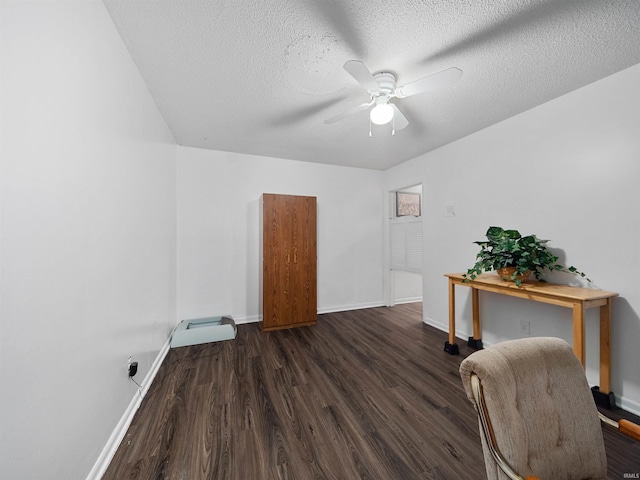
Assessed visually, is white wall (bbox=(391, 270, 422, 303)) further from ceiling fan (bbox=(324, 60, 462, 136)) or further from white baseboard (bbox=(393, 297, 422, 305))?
ceiling fan (bbox=(324, 60, 462, 136))

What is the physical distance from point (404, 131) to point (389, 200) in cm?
163

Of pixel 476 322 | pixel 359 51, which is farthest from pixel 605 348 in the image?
pixel 359 51

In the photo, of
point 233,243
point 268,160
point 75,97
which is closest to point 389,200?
point 268,160

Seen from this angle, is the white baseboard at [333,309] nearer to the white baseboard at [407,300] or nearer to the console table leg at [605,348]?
the white baseboard at [407,300]

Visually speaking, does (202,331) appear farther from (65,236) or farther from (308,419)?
(65,236)

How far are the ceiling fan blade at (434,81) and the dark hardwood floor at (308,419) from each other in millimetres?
2207

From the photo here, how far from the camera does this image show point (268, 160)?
147 inches

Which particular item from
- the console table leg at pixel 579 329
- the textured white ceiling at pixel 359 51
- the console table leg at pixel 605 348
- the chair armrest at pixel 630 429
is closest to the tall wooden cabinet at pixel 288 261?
the textured white ceiling at pixel 359 51

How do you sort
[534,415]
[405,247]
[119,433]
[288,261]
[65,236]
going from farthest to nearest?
[405,247] < [288,261] < [119,433] < [65,236] < [534,415]

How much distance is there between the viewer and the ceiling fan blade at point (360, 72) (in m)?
1.38

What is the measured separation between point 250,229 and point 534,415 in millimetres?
3412

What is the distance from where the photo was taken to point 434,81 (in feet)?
5.03

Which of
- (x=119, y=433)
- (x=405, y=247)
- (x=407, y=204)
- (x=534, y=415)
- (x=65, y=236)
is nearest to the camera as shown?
(x=534, y=415)

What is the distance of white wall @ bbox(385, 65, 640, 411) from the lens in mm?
1734
